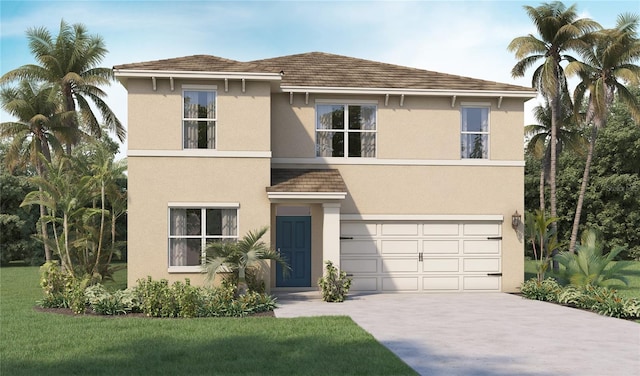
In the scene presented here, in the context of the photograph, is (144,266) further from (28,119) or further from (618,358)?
(28,119)

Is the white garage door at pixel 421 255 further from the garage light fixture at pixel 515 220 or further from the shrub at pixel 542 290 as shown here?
the shrub at pixel 542 290

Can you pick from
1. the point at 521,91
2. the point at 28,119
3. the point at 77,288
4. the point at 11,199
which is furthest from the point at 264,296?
the point at 11,199

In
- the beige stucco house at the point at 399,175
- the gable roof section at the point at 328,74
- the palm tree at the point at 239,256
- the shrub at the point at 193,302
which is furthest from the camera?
the beige stucco house at the point at 399,175

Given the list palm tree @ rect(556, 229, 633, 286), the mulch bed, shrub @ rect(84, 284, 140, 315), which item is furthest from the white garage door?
shrub @ rect(84, 284, 140, 315)

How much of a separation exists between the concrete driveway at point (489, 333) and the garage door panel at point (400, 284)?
0.97 m

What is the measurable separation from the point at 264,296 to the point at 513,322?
18.8 feet

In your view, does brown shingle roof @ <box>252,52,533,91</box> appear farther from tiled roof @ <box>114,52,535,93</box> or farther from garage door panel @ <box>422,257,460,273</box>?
garage door panel @ <box>422,257,460,273</box>

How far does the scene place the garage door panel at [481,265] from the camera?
62.9 feet

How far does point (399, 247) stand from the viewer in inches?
747

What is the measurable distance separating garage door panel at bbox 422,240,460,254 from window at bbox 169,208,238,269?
5.83 m

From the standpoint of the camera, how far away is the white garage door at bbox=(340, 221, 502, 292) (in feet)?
61.7

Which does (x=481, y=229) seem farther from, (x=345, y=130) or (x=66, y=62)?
(x=66, y=62)

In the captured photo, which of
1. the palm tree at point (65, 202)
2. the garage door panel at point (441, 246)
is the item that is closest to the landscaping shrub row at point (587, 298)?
the garage door panel at point (441, 246)

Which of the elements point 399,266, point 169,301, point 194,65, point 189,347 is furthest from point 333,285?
point 194,65
